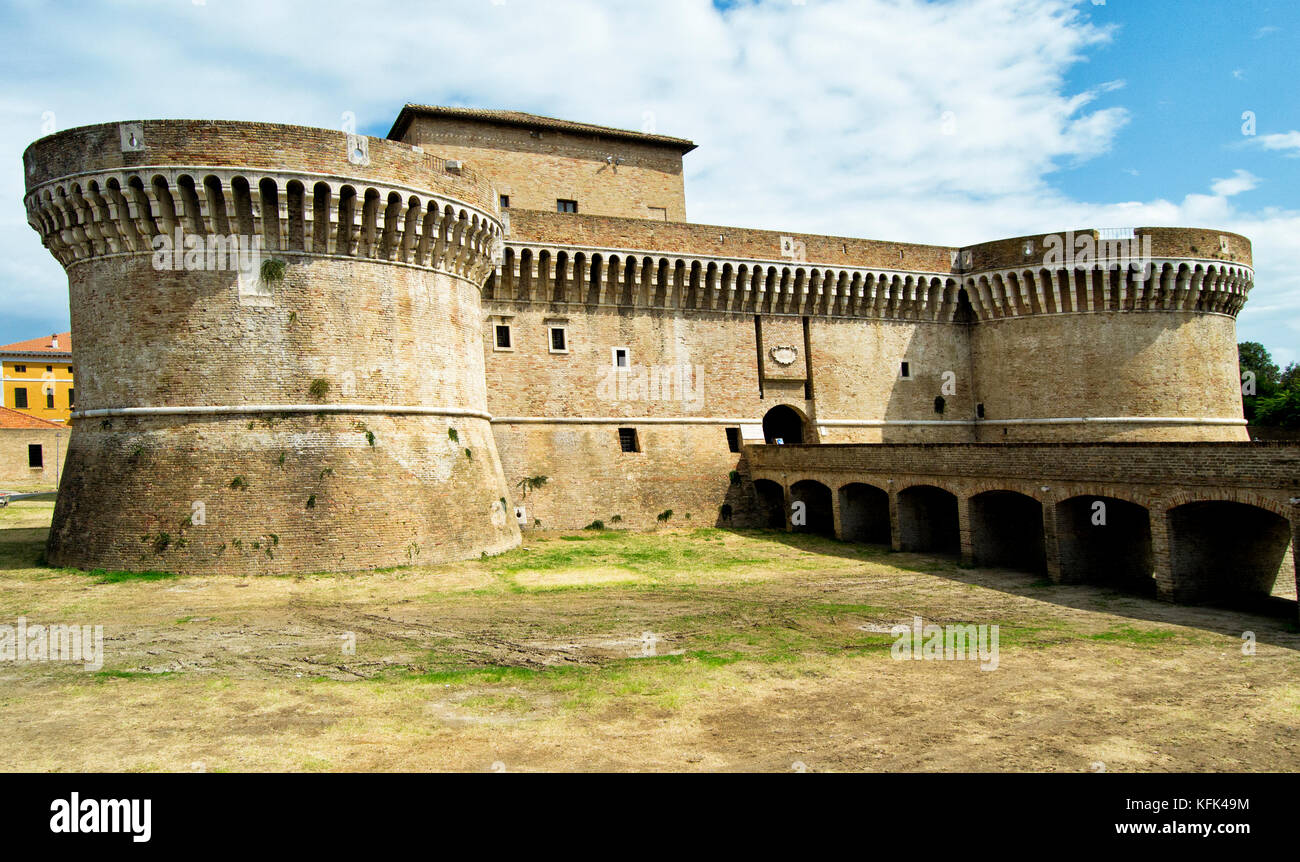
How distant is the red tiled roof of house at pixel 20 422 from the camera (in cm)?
4016

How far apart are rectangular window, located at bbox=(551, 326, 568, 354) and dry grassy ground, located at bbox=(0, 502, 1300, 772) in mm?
10030

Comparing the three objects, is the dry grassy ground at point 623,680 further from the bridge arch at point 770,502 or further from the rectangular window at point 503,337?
the bridge arch at point 770,502

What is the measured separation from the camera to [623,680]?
33.3ft

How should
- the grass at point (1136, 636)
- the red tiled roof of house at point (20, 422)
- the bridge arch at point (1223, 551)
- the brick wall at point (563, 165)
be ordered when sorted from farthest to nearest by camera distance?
the red tiled roof of house at point (20, 422) → the brick wall at point (563, 165) → the bridge arch at point (1223, 551) → the grass at point (1136, 636)

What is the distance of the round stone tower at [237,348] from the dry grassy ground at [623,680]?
1.37 metres

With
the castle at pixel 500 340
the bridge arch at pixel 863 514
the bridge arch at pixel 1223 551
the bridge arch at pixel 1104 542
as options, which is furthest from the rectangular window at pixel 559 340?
the bridge arch at pixel 1223 551

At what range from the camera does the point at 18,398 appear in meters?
51.6

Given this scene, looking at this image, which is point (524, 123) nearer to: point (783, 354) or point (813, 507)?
point (783, 354)

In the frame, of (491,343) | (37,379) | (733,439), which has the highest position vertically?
(37,379)

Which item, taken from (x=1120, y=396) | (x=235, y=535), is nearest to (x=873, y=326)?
(x=1120, y=396)

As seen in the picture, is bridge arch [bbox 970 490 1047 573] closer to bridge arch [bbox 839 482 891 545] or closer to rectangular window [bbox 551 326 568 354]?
bridge arch [bbox 839 482 891 545]

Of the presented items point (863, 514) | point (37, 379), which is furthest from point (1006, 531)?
point (37, 379)

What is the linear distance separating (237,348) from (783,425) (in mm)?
20532

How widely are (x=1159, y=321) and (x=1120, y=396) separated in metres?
3.11
